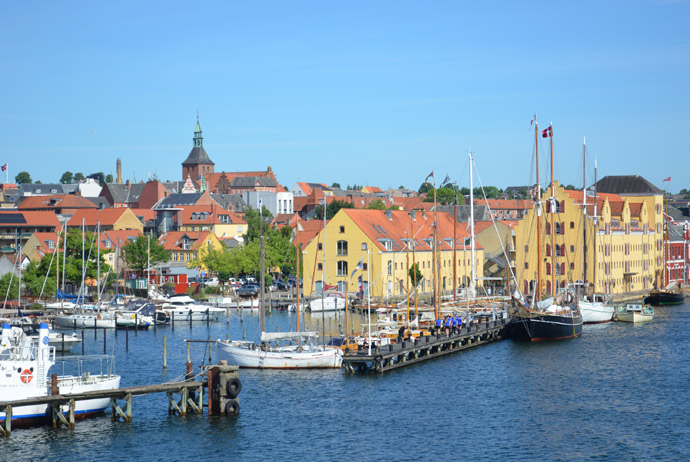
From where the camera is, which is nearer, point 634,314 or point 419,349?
point 419,349

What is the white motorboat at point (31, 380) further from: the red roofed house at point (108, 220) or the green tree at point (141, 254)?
the red roofed house at point (108, 220)

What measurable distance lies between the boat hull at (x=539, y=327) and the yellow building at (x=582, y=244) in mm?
25486

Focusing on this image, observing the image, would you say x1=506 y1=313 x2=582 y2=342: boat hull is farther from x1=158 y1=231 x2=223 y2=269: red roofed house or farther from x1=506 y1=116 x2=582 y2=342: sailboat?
x1=158 y1=231 x2=223 y2=269: red roofed house

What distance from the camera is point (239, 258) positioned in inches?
5266

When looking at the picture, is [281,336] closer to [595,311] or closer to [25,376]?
[25,376]

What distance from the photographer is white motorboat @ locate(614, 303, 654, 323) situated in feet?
328

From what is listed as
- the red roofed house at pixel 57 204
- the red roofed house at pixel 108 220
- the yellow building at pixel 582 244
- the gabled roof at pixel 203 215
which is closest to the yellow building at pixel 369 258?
the yellow building at pixel 582 244

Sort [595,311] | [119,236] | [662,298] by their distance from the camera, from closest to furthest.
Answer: [595,311]
[662,298]
[119,236]

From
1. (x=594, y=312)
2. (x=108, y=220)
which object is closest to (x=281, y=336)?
(x=594, y=312)

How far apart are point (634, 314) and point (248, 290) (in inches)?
1904

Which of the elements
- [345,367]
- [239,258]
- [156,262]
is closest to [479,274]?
[239,258]

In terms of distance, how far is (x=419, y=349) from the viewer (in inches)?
2758

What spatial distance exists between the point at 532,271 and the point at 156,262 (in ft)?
164

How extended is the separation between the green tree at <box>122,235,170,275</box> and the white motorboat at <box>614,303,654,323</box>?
5949 centimetres
